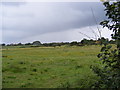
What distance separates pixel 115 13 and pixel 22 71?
8.83m

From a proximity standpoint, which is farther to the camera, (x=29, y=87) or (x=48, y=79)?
(x=48, y=79)

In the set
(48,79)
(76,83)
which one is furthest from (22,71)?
(76,83)

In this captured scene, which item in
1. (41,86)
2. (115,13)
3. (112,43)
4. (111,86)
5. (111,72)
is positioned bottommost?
(41,86)

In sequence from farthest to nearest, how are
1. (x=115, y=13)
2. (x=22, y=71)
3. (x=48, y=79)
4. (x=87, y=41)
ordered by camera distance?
(x=22, y=71) < (x=48, y=79) < (x=87, y=41) < (x=115, y=13)

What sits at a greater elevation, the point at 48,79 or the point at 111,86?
the point at 111,86

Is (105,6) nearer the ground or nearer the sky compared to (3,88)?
nearer the sky

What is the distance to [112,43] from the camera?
4.89 metres

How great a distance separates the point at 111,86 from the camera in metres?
4.80

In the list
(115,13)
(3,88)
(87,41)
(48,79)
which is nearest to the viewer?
(115,13)

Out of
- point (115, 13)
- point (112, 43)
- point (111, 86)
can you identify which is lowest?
point (111, 86)

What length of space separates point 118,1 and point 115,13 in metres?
0.30

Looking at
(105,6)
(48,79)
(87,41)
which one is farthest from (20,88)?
(105,6)

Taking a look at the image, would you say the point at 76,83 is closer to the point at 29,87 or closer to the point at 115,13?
the point at 29,87

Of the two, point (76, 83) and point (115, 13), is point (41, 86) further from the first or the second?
point (115, 13)
